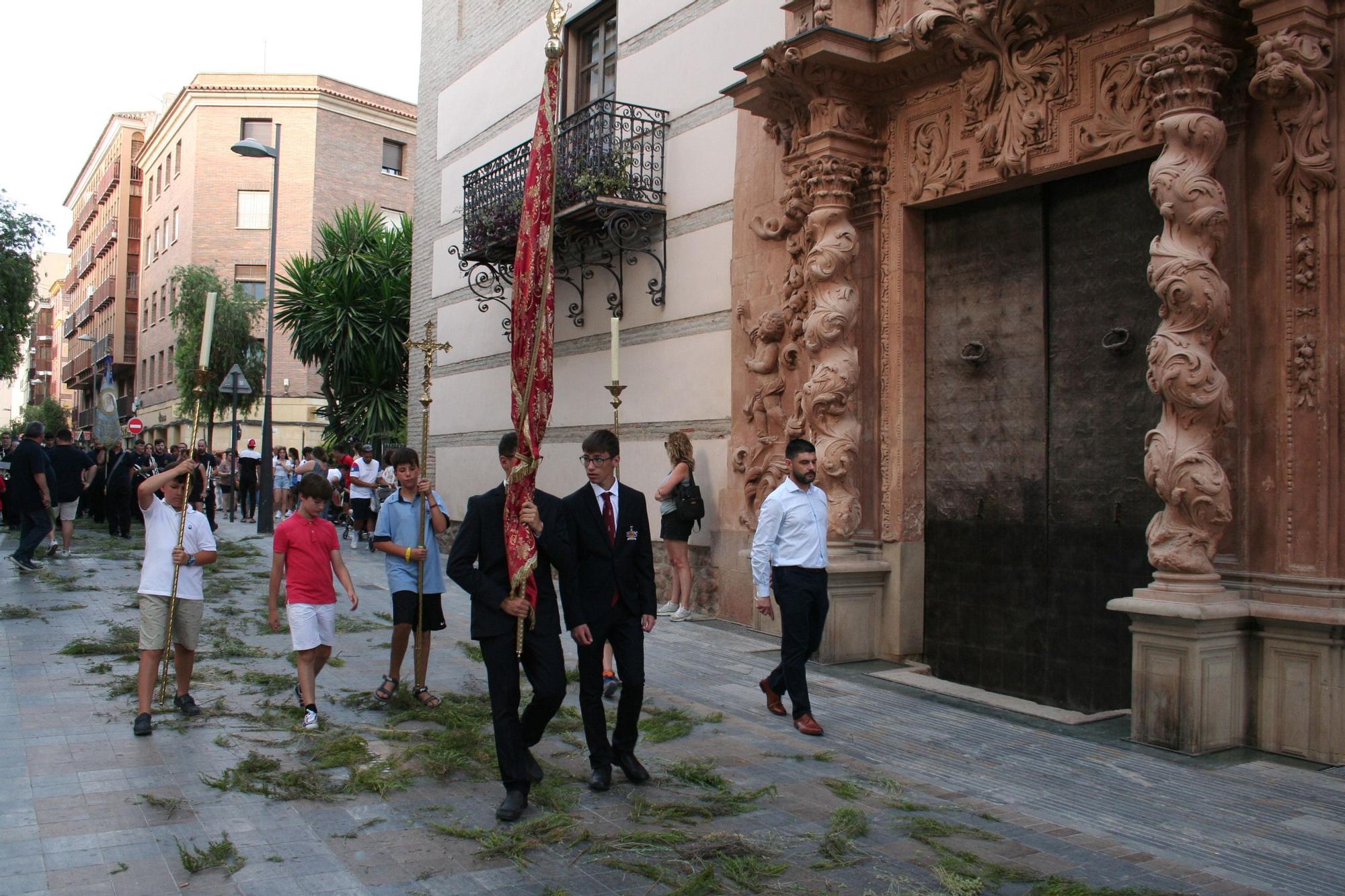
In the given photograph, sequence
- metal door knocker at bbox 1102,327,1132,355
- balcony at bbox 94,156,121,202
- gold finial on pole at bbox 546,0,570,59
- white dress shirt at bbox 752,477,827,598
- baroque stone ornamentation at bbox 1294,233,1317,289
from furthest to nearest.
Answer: balcony at bbox 94,156,121,202, metal door knocker at bbox 1102,327,1132,355, white dress shirt at bbox 752,477,827,598, baroque stone ornamentation at bbox 1294,233,1317,289, gold finial on pole at bbox 546,0,570,59

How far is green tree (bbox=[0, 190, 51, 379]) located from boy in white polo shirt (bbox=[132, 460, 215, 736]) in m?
30.2

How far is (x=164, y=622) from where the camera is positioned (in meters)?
6.78

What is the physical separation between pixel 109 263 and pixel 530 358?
2951 inches

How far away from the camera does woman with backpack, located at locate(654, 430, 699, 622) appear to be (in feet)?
36.8

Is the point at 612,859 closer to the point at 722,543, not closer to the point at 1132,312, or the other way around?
the point at 1132,312

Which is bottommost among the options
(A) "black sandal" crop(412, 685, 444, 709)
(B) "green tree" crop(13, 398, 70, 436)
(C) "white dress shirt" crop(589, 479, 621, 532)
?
(A) "black sandal" crop(412, 685, 444, 709)

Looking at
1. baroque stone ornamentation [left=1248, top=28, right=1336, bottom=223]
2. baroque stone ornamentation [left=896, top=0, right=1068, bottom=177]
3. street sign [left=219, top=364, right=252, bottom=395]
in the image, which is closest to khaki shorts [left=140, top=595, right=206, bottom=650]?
baroque stone ornamentation [left=896, top=0, right=1068, bottom=177]

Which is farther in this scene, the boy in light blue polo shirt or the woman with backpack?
the woman with backpack

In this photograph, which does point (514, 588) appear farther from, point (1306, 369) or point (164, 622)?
point (1306, 369)

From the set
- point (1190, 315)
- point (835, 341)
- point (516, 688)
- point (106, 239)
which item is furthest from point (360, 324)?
point (106, 239)

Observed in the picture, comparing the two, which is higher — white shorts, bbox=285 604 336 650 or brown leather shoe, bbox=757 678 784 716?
white shorts, bbox=285 604 336 650

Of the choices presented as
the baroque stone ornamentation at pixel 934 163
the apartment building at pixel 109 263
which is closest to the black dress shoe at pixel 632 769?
the baroque stone ornamentation at pixel 934 163

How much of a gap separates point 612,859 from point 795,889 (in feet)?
2.66

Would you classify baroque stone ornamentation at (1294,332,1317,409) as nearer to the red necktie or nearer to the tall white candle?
the red necktie
